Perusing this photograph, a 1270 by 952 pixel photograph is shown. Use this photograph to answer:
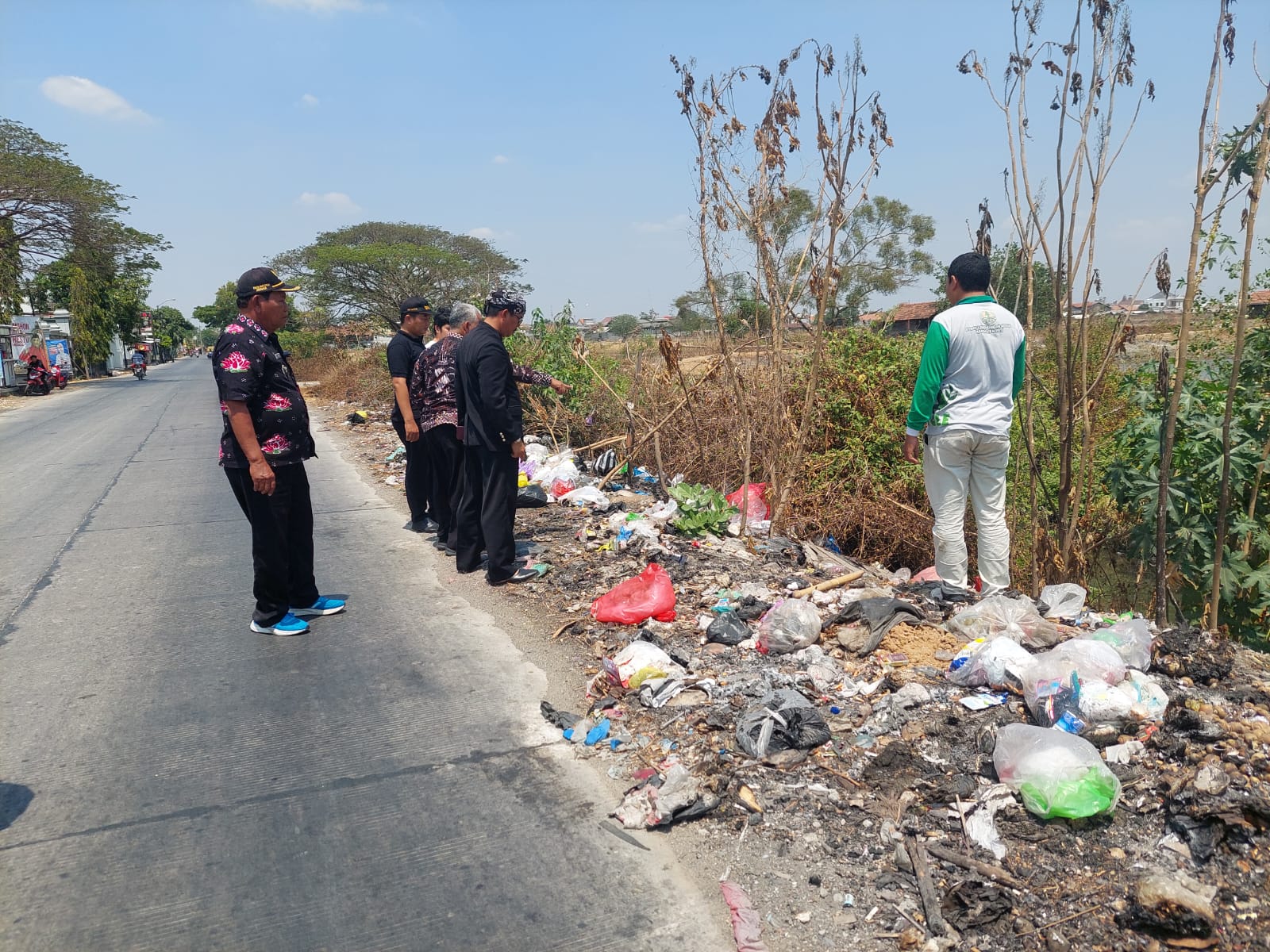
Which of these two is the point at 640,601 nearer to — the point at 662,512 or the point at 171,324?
the point at 662,512

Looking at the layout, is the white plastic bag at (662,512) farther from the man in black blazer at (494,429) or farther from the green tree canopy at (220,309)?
the green tree canopy at (220,309)

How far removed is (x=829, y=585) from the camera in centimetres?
493

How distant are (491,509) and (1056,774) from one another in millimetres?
3657

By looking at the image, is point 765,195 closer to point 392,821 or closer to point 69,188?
point 392,821

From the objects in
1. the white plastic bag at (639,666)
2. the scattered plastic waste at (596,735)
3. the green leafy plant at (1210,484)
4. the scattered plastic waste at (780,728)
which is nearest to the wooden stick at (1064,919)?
the scattered plastic waste at (780,728)

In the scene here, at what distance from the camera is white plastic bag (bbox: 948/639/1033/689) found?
11.5ft

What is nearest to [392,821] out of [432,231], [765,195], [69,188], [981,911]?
[981,911]

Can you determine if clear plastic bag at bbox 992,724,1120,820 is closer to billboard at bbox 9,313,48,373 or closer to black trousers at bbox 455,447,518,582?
black trousers at bbox 455,447,518,582

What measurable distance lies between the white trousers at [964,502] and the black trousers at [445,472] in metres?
3.24

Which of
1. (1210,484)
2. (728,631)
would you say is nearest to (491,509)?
(728,631)

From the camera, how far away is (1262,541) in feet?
15.6

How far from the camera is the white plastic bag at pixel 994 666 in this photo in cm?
349

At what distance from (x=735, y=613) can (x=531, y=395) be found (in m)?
5.64

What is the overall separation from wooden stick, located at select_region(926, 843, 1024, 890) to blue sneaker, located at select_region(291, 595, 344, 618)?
142 inches
